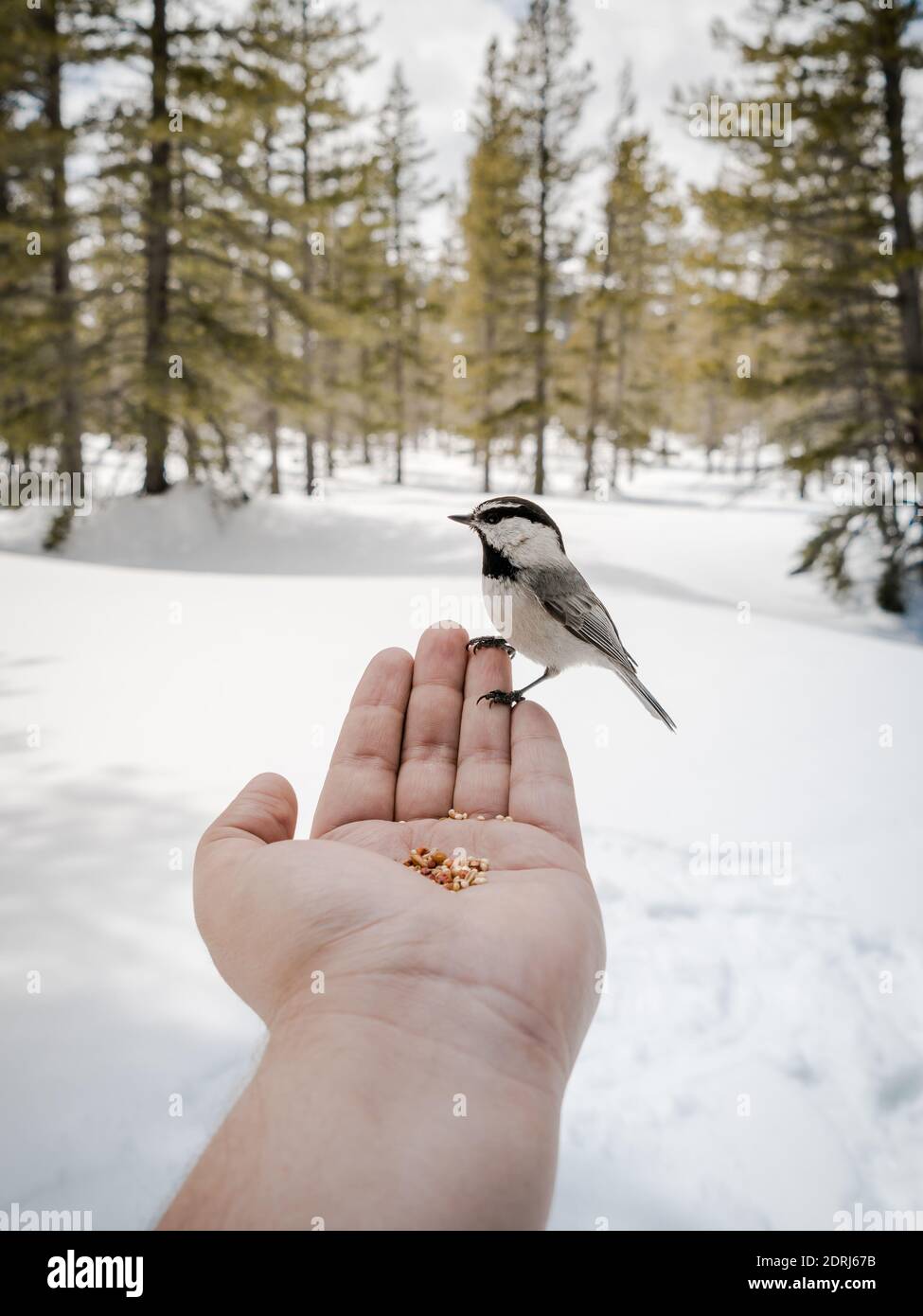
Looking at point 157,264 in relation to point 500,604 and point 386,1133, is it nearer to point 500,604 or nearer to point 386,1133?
point 500,604

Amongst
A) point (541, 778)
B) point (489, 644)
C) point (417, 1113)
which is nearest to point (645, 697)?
point (541, 778)

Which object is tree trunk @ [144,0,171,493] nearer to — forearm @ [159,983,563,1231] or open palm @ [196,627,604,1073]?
open palm @ [196,627,604,1073]

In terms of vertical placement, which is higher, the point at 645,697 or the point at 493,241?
the point at 493,241

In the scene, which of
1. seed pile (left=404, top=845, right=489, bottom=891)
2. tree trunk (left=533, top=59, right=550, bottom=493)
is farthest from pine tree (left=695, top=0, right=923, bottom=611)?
seed pile (left=404, top=845, right=489, bottom=891)

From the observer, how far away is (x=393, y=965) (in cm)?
161

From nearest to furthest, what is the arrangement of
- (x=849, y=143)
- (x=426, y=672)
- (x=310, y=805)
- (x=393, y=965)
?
(x=393, y=965)
(x=426, y=672)
(x=310, y=805)
(x=849, y=143)

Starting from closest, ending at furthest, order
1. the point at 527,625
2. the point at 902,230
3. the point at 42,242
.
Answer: the point at 527,625
the point at 902,230
the point at 42,242

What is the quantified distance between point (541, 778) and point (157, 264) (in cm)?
1216

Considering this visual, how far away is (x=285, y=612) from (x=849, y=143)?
384 inches

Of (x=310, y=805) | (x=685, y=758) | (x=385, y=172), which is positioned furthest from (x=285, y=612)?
(x=385, y=172)

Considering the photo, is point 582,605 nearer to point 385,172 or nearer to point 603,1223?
point 603,1223

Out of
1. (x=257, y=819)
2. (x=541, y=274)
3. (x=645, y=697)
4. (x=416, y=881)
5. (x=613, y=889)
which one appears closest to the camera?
(x=416, y=881)

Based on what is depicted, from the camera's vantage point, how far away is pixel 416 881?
6.00 feet

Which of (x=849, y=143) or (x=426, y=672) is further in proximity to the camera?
(x=849, y=143)
